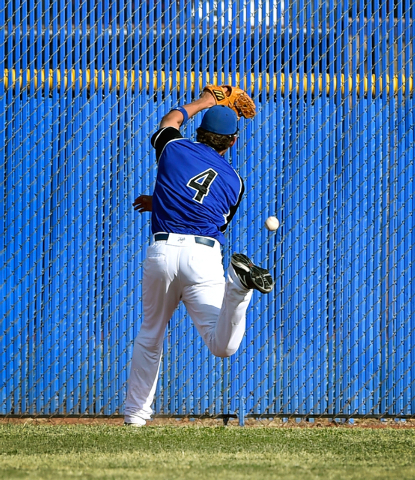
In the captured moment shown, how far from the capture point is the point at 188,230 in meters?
5.02

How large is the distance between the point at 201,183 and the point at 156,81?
1464 millimetres

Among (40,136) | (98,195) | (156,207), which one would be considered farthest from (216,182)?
(40,136)

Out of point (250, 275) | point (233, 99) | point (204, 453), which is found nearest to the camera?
point (204, 453)

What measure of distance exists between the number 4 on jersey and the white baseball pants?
250 mm

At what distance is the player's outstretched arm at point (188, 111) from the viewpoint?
17.2 ft

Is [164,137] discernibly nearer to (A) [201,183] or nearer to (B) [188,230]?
(A) [201,183]

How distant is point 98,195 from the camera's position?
618 cm

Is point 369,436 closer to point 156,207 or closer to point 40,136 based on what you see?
point 156,207

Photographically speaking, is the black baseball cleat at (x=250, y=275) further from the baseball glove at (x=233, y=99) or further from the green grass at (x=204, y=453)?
the baseball glove at (x=233, y=99)

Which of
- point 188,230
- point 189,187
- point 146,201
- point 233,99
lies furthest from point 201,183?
point 233,99

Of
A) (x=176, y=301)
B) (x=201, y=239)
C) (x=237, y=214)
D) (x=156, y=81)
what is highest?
(x=156, y=81)

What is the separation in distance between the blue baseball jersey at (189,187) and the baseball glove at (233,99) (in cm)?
44

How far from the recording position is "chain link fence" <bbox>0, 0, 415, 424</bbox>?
6148 millimetres

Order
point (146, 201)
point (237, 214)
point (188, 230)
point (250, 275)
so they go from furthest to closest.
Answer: point (237, 214)
point (146, 201)
point (188, 230)
point (250, 275)
